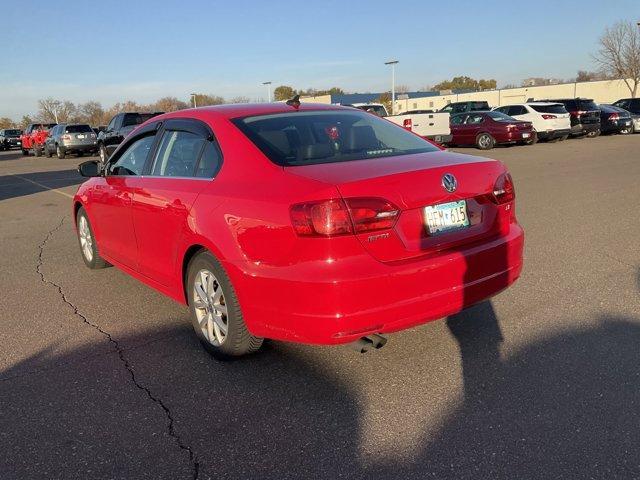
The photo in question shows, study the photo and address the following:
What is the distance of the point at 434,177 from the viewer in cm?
321

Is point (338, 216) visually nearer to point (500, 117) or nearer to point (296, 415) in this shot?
point (296, 415)

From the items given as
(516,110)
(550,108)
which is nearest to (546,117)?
(550,108)

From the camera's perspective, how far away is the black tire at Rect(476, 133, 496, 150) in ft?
70.6

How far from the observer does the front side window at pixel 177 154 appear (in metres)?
3.92

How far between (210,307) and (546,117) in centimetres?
2177

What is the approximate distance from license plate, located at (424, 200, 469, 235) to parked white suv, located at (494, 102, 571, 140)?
21080mm

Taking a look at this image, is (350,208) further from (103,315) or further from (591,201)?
(591,201)

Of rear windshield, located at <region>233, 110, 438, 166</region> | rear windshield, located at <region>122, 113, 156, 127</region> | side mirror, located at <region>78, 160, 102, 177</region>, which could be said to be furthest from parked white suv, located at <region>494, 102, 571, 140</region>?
side mirror, located at <region>78, 160, 102, 177</region>

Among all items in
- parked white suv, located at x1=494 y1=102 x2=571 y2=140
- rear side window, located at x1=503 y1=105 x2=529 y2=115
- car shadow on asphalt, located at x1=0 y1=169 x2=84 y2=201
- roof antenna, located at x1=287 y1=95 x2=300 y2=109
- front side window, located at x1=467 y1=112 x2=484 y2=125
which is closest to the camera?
roof antenna, located at x1=287 y1=95 x2=300 y2=109

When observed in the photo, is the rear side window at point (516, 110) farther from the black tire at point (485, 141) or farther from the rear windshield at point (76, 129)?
the rear windshield at point (76, 129)

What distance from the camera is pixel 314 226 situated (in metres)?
2.92

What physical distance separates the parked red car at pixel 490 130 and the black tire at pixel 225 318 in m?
18.7

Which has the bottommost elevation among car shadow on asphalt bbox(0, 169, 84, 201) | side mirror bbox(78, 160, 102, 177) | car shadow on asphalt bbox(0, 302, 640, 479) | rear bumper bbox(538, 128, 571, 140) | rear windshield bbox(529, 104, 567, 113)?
car shadow on asphalt bbox(0, 302, 640, 479)

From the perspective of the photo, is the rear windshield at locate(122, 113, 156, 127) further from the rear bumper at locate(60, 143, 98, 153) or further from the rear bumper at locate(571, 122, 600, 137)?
the rear bumper at locate(571, 122, 600, 137)
